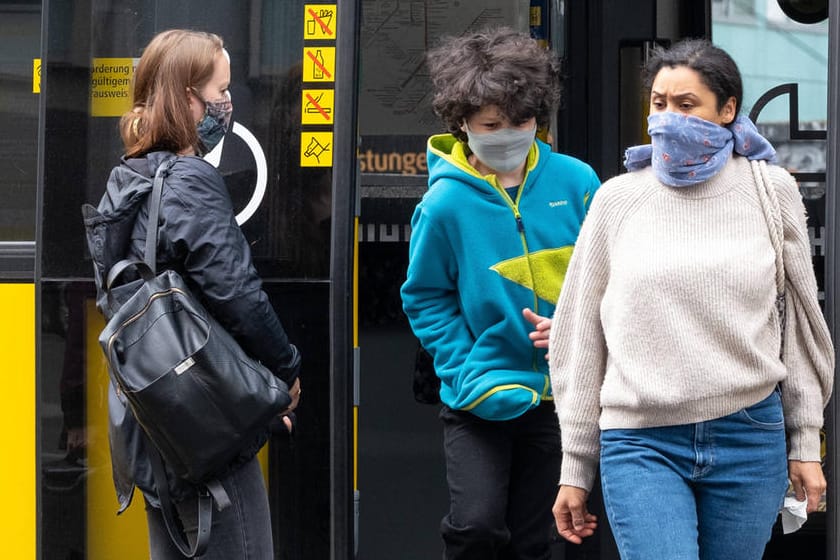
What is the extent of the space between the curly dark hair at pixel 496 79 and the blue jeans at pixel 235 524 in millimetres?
954

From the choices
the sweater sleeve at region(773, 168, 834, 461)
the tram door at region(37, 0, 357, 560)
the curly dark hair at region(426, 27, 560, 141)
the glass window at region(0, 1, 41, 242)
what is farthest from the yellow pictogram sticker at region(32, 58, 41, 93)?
the sweater sleeve at region(773, 168, 834, 461)

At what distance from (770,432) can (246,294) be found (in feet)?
3.57

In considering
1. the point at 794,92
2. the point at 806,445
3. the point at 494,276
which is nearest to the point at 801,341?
the point at 806,445

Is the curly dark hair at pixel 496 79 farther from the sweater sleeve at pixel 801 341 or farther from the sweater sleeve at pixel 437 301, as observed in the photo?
the sweater sleeve at pixel 801 341

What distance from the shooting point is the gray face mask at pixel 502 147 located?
309cm

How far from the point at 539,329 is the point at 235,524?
787 mm

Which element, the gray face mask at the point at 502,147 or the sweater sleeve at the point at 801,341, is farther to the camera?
the gray face mask at the point at 502,147

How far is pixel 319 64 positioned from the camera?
3.31 meters

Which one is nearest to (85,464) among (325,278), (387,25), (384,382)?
(325,278)

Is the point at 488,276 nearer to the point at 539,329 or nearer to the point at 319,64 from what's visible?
the point at 539,329

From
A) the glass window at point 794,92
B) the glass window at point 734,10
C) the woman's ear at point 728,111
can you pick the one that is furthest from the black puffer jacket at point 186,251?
the glass window at point 734,10

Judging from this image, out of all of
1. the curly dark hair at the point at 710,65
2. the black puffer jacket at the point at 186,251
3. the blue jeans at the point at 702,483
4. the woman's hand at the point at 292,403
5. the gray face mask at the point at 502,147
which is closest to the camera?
the blue jeans at the point at 702,483

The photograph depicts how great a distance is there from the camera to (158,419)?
2.71 metres

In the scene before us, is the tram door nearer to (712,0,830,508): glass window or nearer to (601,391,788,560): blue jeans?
Answer: (601,391,788,560): blue jeans
